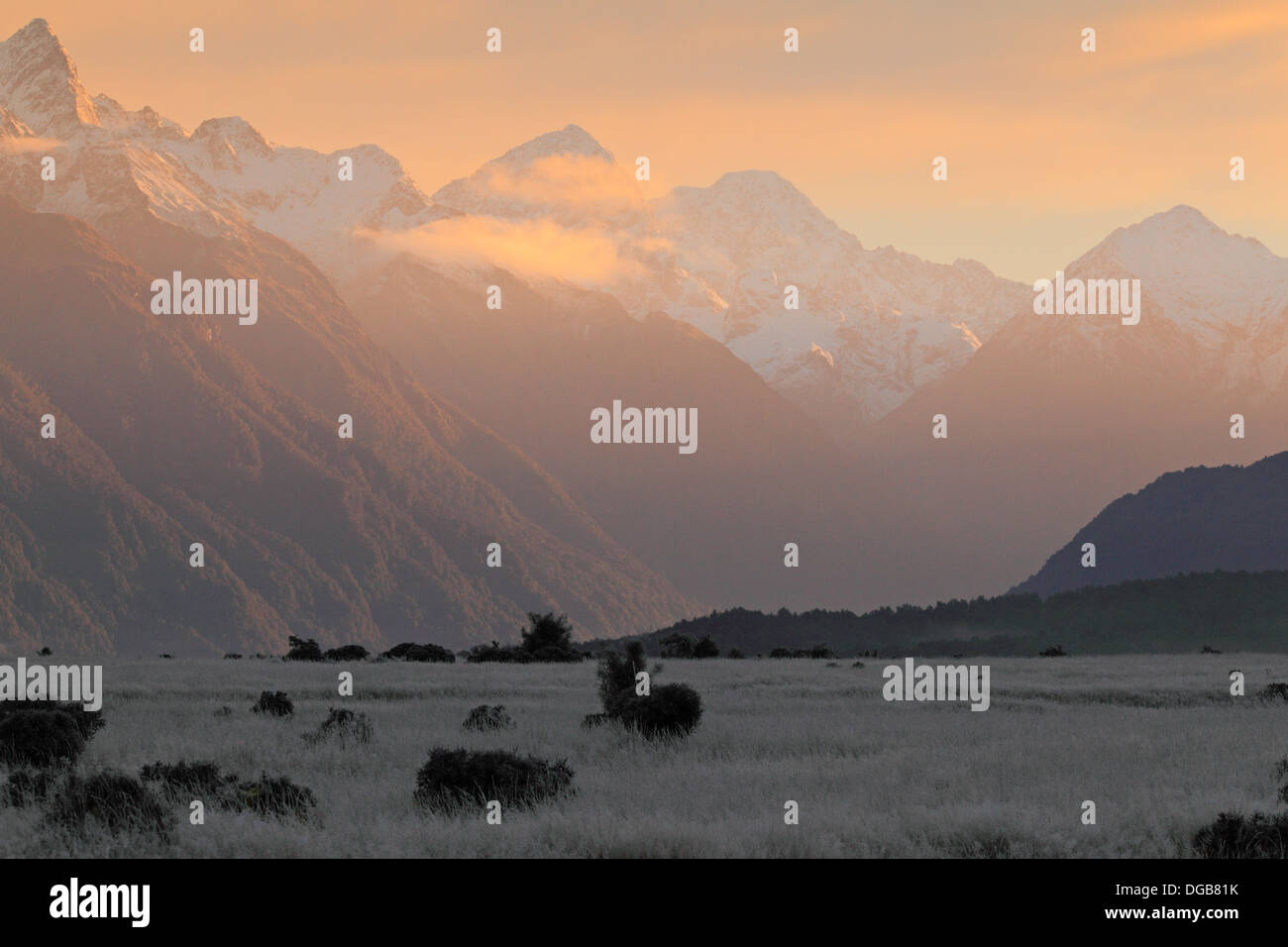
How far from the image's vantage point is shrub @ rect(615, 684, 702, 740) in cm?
3391

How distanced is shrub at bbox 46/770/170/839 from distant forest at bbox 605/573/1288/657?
257ft

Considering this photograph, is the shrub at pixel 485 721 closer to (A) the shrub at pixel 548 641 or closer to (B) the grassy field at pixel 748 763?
(B) the grassy field at pixel 748 763

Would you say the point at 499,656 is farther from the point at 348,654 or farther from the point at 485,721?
the point at 485,721

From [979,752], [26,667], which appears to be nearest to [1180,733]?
[979,752]

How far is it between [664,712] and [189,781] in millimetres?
12144


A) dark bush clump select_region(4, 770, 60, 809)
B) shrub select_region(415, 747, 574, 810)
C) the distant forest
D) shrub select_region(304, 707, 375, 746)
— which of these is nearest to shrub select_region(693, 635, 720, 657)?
the distant forest

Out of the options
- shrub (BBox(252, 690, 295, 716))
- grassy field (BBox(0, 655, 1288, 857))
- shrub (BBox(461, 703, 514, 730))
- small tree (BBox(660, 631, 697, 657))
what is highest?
small tree (BBox(660, 631, 697, 657))

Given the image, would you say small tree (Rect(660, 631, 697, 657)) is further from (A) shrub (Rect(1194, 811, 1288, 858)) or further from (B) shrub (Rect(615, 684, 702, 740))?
(A) shrub (Rect(1194, 811, 1288, 858))

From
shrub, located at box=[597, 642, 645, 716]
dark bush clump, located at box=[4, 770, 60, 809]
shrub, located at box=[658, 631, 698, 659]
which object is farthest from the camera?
shrub, located at box=[658, 631, 698, 659]

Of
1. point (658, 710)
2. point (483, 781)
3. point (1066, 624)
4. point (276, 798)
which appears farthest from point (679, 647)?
point (276, 798)

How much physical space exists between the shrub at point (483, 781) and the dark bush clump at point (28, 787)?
6.15 meters

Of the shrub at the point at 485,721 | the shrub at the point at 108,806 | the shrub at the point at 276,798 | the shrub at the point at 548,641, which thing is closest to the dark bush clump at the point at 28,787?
the shrub at the point at 108,806

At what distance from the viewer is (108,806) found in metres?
21.2

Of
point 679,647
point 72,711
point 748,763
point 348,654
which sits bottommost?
point 748,763
